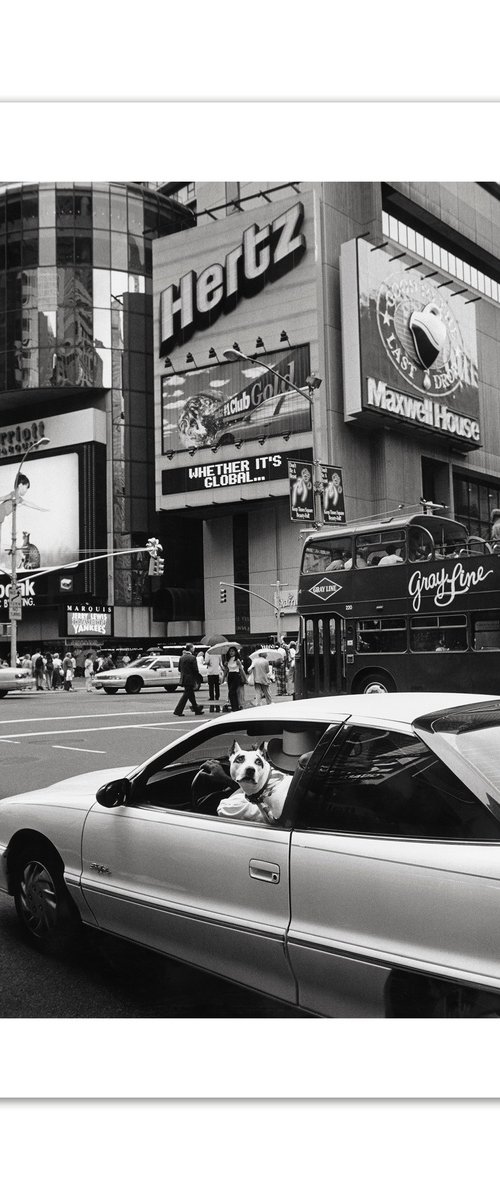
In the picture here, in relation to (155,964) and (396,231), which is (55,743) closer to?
(155,964)

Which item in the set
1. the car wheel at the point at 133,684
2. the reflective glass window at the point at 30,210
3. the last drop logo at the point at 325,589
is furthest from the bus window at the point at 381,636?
the reflective glass window at the point at 30,210

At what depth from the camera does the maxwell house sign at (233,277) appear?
2036 inches

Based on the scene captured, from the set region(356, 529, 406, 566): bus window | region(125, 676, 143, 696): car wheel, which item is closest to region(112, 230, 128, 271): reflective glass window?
region(125, 676, 143, 696): car wheel

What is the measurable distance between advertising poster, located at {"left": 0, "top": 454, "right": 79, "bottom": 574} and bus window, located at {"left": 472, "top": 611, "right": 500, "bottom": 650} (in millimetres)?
46400

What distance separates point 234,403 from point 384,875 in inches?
2057

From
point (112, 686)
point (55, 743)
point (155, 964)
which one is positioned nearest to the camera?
point (155, 964)

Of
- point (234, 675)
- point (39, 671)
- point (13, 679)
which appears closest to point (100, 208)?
point (39, 671)

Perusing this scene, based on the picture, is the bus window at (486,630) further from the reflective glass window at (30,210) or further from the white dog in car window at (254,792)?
the reflective glass window at (30,210)

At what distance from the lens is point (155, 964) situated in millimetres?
4078

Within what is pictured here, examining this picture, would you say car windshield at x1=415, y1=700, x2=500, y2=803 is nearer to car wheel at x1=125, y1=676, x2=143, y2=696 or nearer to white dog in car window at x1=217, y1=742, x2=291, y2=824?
white dog in car window at x1=217, y1=742, x2=291, y2=824

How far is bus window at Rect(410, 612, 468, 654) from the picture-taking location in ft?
50.0
